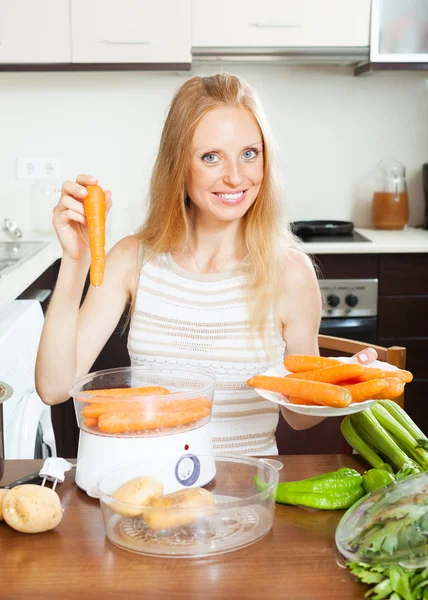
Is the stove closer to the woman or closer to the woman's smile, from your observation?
the woman

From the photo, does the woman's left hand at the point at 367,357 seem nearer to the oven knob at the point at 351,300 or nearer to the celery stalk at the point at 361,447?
the celery stalk at the point at 361,447

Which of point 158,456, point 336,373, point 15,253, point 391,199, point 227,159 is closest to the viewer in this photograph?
point 158,456

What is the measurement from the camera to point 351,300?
3.12 m

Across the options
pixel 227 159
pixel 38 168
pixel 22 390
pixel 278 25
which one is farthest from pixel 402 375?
pixel 38 168

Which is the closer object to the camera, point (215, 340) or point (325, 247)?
point (215, 340)

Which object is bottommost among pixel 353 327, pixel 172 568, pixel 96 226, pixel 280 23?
pixel 353 327

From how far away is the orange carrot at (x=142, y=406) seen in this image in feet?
3.58

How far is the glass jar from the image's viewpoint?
Answer: 3.52 metres

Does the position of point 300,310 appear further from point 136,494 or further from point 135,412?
point 136,494

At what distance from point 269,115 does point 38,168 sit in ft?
3.28

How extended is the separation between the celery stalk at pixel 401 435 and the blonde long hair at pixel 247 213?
491 mm

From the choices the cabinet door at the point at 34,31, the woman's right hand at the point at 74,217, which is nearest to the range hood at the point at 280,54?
the cabinet door at the point at 34,31

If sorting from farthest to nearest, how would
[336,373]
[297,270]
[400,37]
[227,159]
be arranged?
1. [400,37]
2. [297,270]
3. [227,159]
4. [336,373]

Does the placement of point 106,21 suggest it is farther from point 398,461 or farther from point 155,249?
point 398,461
